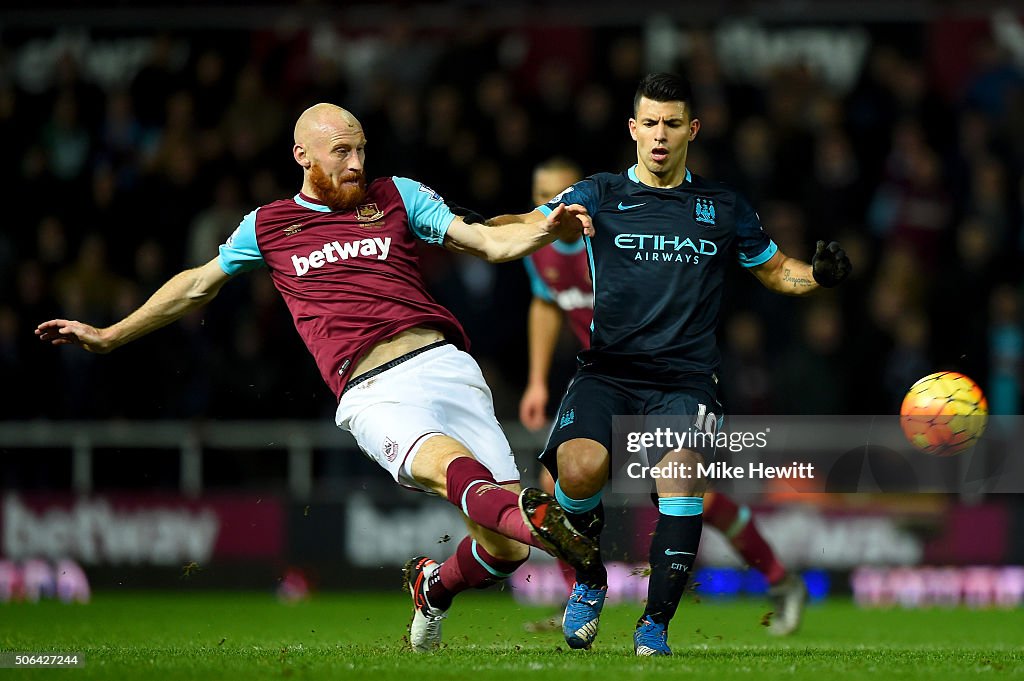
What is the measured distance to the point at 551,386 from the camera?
12836 mm

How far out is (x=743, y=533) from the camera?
8.93 m

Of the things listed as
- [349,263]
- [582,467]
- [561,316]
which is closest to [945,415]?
[582,467]

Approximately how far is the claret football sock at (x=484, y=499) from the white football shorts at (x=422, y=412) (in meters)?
0.27

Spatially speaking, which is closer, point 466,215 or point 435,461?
point 435,461

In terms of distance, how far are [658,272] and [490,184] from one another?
6782 mm

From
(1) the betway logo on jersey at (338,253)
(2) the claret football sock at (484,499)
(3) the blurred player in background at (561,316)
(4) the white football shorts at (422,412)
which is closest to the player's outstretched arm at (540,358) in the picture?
(3) the blurred player in background at (561,316)

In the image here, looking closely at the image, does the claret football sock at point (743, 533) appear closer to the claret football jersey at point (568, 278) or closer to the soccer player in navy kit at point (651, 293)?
the claret football jersey at point (568, 278)

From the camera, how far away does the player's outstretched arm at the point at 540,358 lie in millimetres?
9586

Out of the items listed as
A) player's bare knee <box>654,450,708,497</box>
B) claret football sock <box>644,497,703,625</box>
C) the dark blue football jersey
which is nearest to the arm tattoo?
the dark blue football jersey

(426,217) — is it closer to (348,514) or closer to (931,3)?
(348,514)

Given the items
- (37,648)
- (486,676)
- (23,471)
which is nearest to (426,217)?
(486,676)

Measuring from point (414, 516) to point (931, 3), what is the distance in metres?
7.35

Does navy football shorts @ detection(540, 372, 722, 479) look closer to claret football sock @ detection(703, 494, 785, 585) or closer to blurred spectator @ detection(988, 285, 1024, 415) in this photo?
claret football sock @ detection(703, 494, 785, 585)

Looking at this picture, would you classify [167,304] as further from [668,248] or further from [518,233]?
[668,248]
